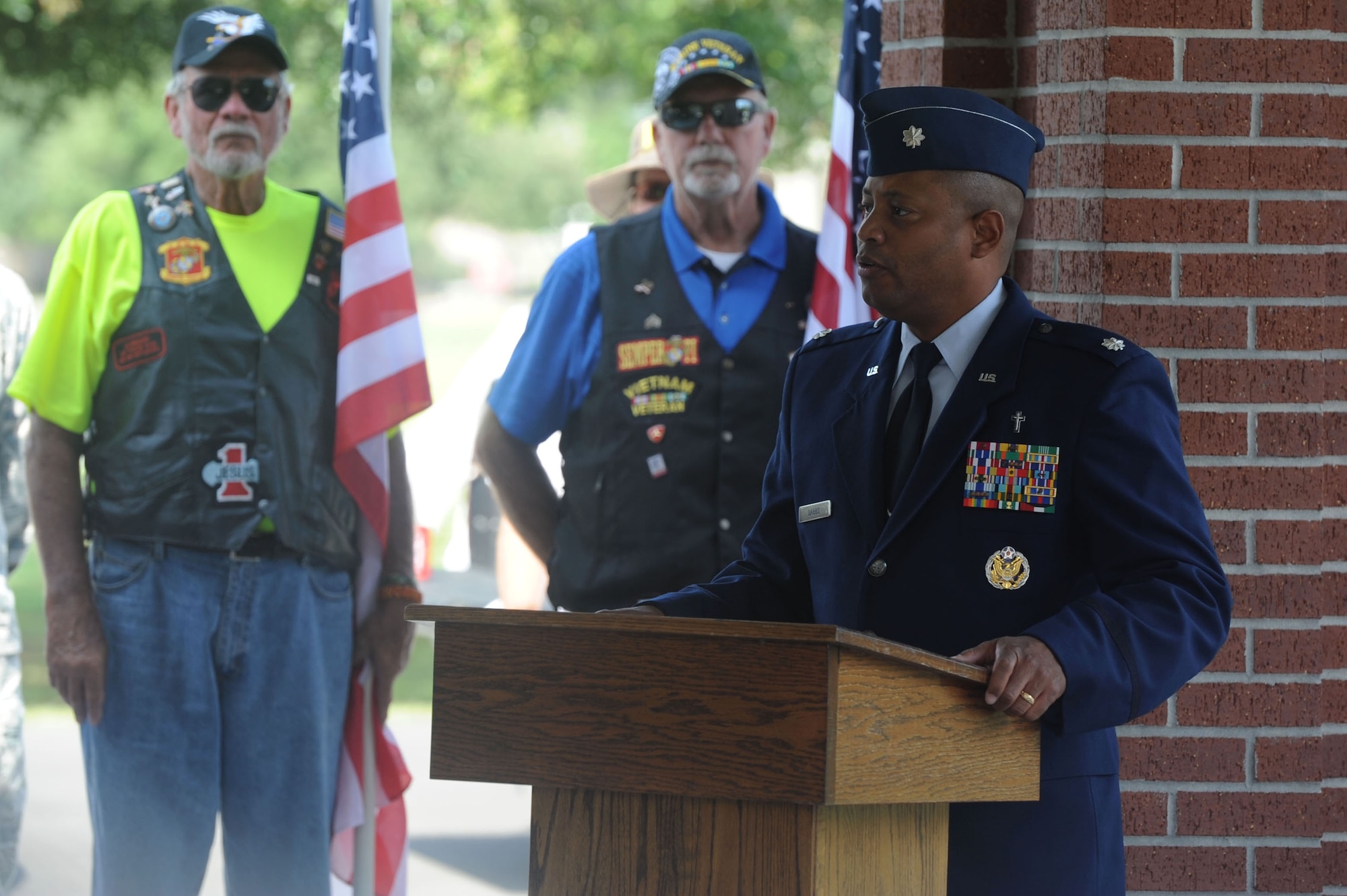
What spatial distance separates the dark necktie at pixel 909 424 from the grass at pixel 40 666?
676cm

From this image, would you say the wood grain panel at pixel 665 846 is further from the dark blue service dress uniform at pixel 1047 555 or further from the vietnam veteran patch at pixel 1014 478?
the vietnam veteran patch at pixel 1014 478

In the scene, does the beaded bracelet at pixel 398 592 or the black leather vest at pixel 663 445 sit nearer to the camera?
the black leather vest at pixel 663 445

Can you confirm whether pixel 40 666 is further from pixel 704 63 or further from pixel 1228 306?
pixel 1228 306

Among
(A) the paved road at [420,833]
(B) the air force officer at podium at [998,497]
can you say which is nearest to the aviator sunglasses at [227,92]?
(B) the air force officer at podium at [998,497]

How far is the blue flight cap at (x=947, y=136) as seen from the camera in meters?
2.62

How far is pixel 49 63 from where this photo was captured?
38.9 ft

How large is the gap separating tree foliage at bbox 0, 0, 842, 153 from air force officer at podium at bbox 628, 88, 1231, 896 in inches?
395

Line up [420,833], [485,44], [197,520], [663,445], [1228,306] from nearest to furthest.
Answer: [1228,306] < [197,520] < [663,445] < [420,833] < [485,44]

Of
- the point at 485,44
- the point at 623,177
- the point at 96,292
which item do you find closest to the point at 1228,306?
the point at 96,292

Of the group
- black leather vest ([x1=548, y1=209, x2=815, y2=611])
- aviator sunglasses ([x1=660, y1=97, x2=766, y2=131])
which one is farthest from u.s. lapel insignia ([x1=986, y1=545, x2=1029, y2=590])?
aviator sunglasses ([x1=660, y1=97, x2=766, y2=131])

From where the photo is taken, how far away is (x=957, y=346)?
268 centimetres

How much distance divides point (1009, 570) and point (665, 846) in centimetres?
71

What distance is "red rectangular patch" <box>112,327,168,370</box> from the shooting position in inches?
168

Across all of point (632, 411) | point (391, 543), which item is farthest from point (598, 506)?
point (391, 543)
